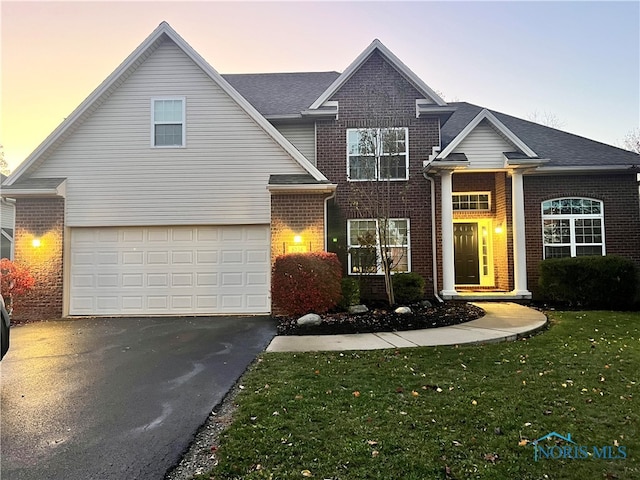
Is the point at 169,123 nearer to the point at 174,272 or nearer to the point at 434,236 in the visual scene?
the point at 174,272

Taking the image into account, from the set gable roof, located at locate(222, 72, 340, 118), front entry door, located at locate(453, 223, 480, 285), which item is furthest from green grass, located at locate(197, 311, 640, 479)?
gable roof, located at locate(222, 72, 340, 118)

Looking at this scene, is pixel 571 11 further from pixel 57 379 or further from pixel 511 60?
pixel 57 379

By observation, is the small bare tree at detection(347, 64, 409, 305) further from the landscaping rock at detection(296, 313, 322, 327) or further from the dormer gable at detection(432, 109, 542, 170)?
Answer: the landscaping rock at detection(296, 313, 322, 327)

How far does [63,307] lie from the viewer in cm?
973

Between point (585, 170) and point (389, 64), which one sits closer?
point (585, 170)

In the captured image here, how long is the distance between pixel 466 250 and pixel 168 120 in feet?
33.2

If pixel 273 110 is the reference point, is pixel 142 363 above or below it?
below

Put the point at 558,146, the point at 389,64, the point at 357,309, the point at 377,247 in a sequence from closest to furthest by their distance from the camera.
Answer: the point at 357,309 < the point at 377,247 < the point at 389,64 < the point at 558,146

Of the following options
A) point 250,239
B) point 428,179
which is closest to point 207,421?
point 250,239

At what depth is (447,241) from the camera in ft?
35.4

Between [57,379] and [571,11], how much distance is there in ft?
49.1

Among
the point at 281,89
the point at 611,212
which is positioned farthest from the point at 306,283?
the point at 611,212

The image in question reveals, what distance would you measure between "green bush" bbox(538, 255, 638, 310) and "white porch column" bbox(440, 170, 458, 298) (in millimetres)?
2723

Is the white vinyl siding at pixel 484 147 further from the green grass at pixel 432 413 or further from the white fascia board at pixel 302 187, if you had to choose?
the green grass at pixel 432 413
